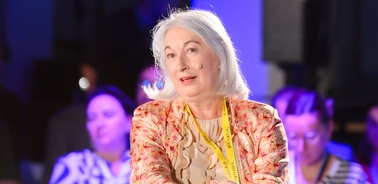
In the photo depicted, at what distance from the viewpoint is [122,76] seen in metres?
3.76

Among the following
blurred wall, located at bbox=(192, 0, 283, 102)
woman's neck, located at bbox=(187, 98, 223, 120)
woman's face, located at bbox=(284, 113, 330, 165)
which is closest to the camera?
woman's neck, located at bbox=(187, 98, 223, 120)

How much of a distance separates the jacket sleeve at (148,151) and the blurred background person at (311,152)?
1917mm

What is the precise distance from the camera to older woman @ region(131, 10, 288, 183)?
1.63m

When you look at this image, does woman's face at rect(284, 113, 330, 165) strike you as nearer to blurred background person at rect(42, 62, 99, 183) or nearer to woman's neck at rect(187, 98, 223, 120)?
blurred background person at rect(42, 62, 99, 183)

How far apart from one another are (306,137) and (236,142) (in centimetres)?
198

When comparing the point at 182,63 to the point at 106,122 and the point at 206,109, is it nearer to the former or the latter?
the point at 206,109

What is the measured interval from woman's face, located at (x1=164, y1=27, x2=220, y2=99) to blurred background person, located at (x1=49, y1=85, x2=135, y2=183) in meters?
2.04

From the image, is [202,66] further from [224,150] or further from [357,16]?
[357,16]

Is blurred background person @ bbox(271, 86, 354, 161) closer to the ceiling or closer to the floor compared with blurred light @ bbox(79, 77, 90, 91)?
closer to the floor

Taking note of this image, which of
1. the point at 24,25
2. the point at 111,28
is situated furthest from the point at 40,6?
the point at 111,28

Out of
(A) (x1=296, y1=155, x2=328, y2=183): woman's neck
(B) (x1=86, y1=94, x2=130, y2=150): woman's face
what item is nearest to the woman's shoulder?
(A) (x1=296, y1=155, x2=328, y2=183): woman's neck

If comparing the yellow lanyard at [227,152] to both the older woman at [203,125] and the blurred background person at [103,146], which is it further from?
the blurred background person at [103,146]

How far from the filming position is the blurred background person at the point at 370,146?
3570mm

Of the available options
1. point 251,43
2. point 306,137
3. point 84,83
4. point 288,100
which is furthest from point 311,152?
point 84,83
